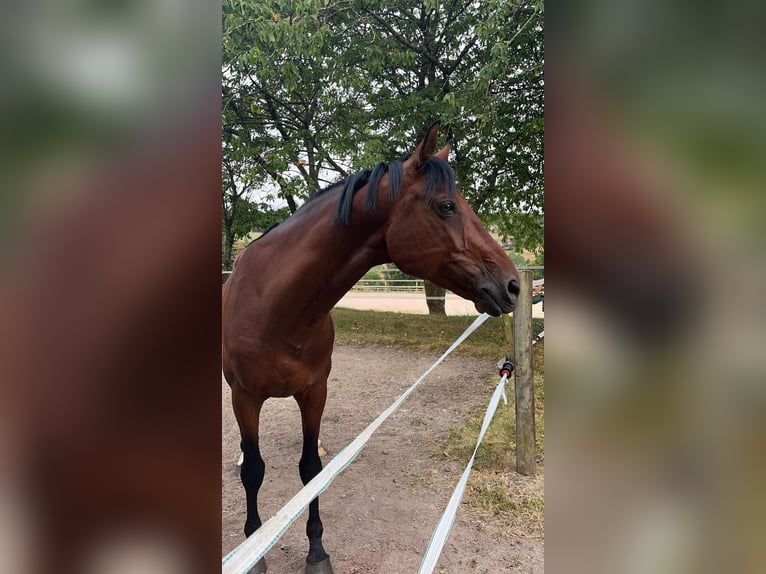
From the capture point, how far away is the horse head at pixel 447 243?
65.1 inches

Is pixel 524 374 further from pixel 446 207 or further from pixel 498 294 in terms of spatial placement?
pixel 446 207

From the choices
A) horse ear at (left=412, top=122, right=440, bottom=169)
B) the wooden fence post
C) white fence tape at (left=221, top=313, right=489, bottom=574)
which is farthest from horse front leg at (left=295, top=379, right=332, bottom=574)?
the wooden fence post

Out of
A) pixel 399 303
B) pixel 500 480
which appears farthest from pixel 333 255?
pixel 399 303

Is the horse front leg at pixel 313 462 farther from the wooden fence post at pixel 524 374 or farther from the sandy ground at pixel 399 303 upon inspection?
the sandy ground at pixel 399 303

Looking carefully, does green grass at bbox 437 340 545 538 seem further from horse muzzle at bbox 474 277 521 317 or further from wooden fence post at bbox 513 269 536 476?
horse muzzle at bbox 474 277 521 317

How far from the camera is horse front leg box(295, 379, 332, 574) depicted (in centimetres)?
216
